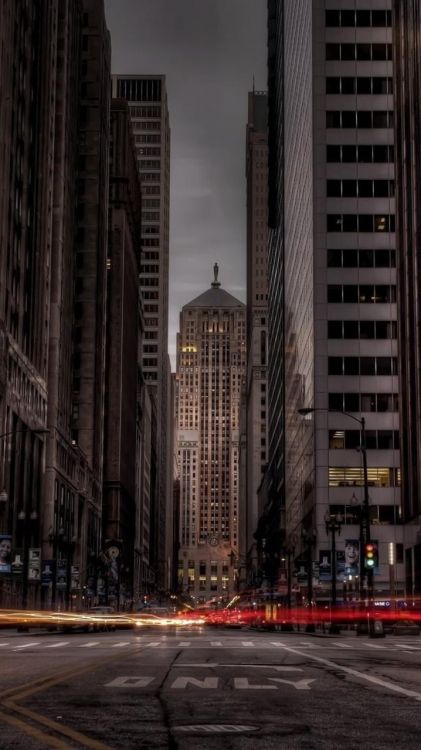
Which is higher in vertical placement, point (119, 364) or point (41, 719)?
point (119, 364)

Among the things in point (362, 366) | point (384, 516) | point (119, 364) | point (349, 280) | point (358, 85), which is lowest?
point (384, 516)

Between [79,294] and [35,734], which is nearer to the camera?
[35,734]

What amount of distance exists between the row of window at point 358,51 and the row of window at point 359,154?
8.82 metres

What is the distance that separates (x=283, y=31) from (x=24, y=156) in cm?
6697

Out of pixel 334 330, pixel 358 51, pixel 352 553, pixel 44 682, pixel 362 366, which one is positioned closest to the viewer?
pixel 44 682

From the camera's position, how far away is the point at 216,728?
34.6 ft

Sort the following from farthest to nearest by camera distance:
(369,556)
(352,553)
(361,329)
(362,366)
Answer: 1. (361,329)
2. (362,366)
3. (352,553)
4. (369,556)

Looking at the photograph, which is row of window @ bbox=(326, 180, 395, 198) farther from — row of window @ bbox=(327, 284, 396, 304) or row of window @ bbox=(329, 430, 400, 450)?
row of window @ bbox=(329, 430, 400, 450)

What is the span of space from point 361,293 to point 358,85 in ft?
67.6

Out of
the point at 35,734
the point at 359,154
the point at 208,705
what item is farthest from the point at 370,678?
the point at 359,154

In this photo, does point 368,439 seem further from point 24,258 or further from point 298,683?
point 298,683

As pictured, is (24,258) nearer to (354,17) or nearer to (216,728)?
(354,17)

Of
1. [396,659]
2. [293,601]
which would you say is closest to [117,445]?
[293,601]

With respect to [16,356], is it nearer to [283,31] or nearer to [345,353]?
[345,353]
